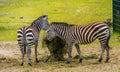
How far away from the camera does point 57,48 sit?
1859 centimetres

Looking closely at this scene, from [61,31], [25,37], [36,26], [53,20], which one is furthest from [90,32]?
[53,20]

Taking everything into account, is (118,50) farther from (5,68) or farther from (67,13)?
(67,13)

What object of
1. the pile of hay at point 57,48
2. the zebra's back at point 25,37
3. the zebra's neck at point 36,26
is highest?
the zebra's neck at point 36,26

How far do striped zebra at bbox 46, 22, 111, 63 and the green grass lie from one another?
8124mm

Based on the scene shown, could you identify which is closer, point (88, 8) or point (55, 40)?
point (55, 40)

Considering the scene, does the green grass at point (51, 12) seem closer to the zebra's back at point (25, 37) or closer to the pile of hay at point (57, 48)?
the pile of hay at point (57, 48)

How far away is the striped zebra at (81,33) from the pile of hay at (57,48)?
0.23m

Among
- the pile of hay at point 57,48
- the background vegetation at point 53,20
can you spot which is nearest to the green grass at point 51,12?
the background vegetation at point 53,20

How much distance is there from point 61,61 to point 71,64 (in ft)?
2.82

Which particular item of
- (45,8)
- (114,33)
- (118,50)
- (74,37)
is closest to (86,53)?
(118,50)

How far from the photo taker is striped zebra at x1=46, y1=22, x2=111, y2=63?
1770cm

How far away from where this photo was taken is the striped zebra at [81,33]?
697 inches

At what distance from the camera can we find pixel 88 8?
36.0m

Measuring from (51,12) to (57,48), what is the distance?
1658cm
